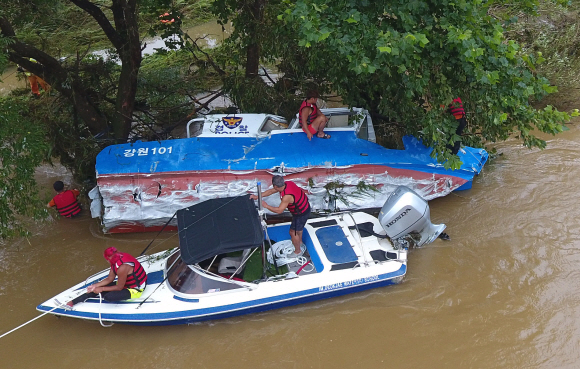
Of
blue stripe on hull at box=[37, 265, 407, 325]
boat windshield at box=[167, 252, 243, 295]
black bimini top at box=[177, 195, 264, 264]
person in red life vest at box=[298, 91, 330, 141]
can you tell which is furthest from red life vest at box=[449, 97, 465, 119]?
boat windshield at box=[167, 252, 243, 295]

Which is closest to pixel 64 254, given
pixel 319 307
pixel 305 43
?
pixel 319 307

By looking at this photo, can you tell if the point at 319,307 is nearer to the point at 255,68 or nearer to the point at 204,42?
the point at 255,68

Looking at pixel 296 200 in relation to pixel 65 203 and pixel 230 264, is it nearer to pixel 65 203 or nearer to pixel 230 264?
pixel 230 264

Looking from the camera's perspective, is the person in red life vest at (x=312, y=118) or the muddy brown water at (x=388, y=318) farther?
the person in red life vest at (x=312, y=118)

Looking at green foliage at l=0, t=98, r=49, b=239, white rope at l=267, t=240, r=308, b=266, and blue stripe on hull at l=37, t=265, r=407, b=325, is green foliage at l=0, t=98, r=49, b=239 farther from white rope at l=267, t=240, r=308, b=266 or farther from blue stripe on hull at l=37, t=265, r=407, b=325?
white rope at l=267, t=240, r=308, b=266

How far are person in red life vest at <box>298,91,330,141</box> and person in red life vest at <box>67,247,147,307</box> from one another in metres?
3.16

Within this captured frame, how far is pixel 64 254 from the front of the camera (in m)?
6.93

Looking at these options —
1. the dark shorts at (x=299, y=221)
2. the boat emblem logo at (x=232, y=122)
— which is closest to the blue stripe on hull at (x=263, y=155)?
the boat emblem logo at (x=232, y=122)

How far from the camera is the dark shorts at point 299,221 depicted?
19.4 ft

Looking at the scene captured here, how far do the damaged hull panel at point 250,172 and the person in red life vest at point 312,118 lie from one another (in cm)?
12

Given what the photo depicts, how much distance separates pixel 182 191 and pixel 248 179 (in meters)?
0.97

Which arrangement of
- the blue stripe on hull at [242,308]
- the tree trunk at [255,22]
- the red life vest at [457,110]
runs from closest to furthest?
1. the blue stripe on hull at [242,308]
2. the red life vest at [457,110]
3. the tree trunk at [255,22]

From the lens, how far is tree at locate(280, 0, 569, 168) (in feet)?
17.5

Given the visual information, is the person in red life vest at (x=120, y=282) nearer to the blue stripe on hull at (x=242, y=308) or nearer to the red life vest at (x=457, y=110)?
the blue stripe on hull at (x=242, y=308)
